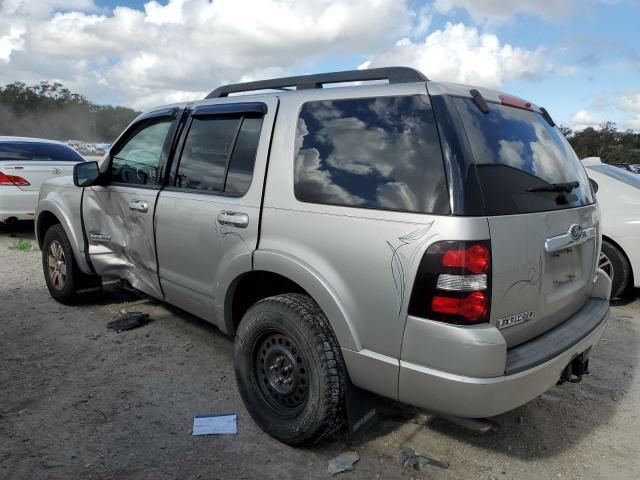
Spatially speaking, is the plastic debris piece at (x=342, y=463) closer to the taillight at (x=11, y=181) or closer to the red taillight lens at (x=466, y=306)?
the red taillight lens at (x=466, y=306)

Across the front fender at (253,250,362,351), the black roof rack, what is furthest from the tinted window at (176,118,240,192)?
the front fender at (253,250,362,351)

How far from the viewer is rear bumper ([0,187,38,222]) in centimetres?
774

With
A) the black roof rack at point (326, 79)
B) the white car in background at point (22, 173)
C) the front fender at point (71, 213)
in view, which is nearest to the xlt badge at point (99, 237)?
the front fender at point (71, 213)

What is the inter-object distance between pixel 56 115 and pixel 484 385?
86.3m

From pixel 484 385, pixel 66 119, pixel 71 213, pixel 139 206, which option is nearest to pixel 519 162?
pixel 484 385

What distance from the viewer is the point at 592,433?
10.2 feet

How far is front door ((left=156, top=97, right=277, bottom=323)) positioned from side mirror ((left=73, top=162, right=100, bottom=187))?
95 centimetres

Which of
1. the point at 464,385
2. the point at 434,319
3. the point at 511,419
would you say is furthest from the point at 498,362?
the point at 511,419

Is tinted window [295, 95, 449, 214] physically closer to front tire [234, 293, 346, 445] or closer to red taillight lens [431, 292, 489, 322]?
red taillight lens [431, 292, 489, 322]

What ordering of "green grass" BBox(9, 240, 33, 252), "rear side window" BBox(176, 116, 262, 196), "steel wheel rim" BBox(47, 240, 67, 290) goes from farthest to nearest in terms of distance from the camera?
1. "green grass" BBox(9, 240, 33, 252)
2. "steel wheel rim" BBox(47, 240, 67, 290)
3. "rear side window" BBox(176, 116, 262, 196)

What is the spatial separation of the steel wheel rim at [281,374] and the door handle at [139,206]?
4.91 ft

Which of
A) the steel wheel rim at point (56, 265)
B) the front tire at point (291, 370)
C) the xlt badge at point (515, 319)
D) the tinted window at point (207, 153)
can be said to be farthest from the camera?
the steel wheel rim at point (56, 265)

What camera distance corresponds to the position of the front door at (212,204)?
9.77 feet

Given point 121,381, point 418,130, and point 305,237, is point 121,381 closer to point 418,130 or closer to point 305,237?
point 305,237
